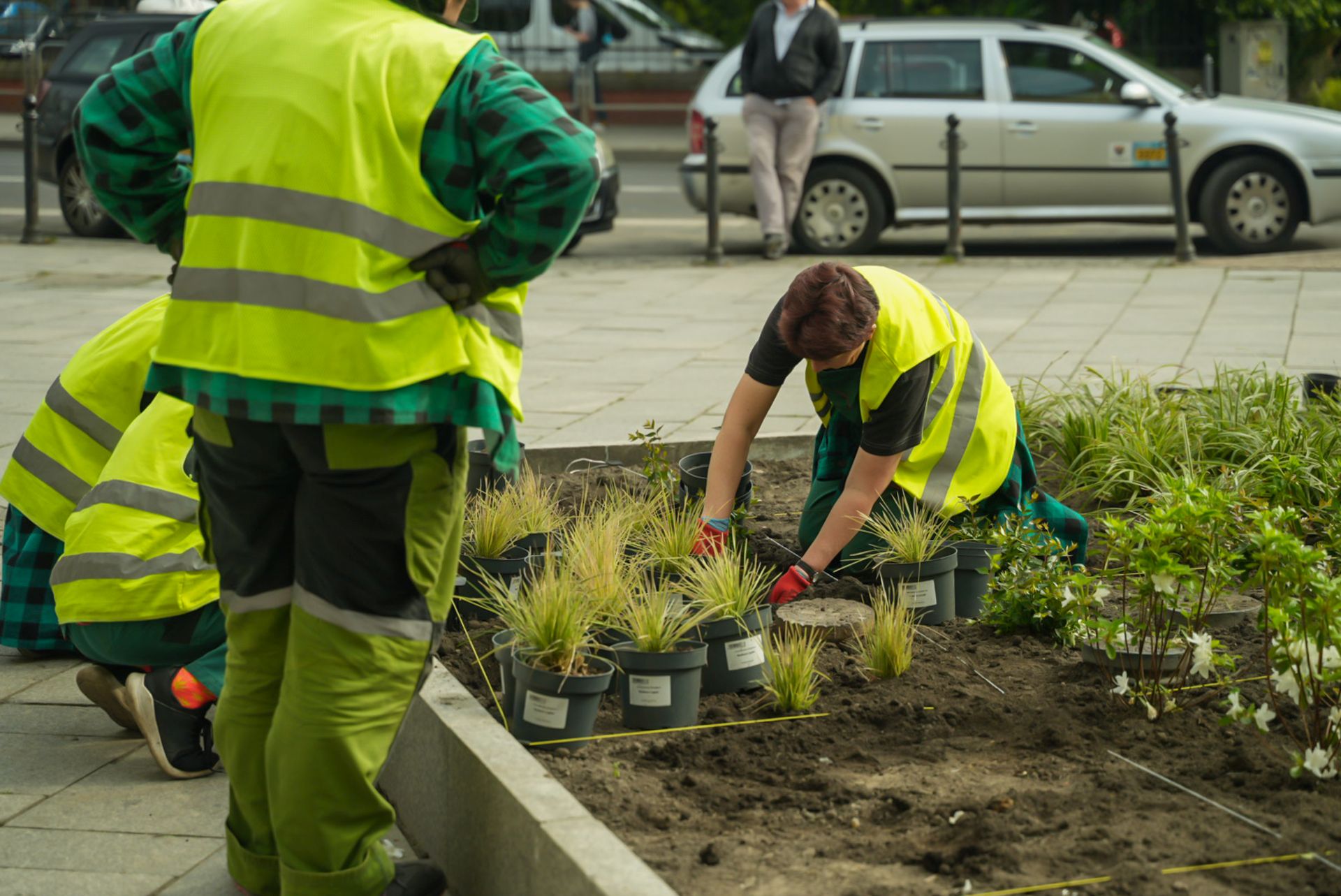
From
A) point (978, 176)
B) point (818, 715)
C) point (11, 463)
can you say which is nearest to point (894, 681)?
point (818, 715)

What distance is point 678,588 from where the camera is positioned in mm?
3799

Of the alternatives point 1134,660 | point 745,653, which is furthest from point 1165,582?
point 745,653

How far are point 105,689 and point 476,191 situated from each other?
1.80 meters

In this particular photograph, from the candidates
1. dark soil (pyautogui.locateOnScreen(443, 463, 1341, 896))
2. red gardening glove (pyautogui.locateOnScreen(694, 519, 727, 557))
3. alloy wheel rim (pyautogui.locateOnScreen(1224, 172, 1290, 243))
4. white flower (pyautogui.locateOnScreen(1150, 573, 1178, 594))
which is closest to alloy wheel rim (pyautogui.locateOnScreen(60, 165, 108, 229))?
alloy wheel rim (pyautogui.locateOnScreen(1224, 172, 1290, 243))

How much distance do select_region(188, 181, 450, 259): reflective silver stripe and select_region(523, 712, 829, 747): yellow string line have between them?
1180mm

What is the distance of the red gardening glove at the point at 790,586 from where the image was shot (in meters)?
4.22

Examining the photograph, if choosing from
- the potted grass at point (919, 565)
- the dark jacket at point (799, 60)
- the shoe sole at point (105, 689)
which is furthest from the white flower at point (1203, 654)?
the dark jacket at point (799, 60)

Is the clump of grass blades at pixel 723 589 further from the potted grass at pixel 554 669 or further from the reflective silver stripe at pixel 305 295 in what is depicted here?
the reflective silver stripe at pixel 305 295

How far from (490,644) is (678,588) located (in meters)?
0.55

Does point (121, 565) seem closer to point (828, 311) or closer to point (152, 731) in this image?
point (152, 731)

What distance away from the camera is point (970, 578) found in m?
4.37

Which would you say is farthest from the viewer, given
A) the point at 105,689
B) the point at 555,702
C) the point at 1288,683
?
the point at 105,689

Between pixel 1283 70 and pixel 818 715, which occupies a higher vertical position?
pixel 1283 70

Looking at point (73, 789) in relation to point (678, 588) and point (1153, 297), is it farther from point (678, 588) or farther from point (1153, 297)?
point (1153, 297)
